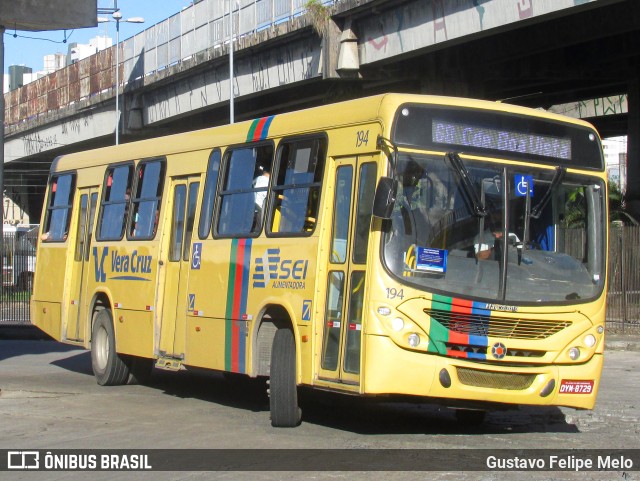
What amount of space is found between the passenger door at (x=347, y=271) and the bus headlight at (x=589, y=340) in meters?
2.20

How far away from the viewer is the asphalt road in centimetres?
949

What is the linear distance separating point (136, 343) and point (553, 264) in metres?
6.12

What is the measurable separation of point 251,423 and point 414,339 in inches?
97.9

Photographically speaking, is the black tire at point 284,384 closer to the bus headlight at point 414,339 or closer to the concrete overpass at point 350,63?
the bus headlight at point 414,339

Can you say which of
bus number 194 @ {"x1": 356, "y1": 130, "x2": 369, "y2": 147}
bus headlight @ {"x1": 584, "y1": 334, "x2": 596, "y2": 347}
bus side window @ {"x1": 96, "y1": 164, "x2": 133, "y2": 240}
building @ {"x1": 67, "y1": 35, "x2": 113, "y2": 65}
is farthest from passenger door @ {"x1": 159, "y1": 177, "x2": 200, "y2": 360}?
building @ {"x1": 67, "y1": 35, "x2": 113, "y2": 65}

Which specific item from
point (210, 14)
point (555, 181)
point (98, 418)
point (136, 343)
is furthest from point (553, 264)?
point (210, 14)

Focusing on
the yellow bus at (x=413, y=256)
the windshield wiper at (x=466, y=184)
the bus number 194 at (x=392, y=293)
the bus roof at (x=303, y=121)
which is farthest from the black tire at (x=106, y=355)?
the windshield wiper at (x=466, y=184)

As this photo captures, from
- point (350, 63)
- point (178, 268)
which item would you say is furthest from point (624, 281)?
point (178, 268)

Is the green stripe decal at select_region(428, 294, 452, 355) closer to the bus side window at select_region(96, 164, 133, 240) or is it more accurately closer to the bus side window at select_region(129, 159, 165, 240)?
the bus side window at select_region(129, 159, 165, 240)

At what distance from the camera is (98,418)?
451 inches

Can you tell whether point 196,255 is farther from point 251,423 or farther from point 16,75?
point 16,75

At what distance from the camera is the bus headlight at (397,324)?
9234 millimetres

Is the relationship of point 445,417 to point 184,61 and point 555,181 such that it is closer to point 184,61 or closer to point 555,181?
point 555,181

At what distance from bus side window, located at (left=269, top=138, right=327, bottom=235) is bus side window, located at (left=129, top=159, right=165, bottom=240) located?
303 centimetres
